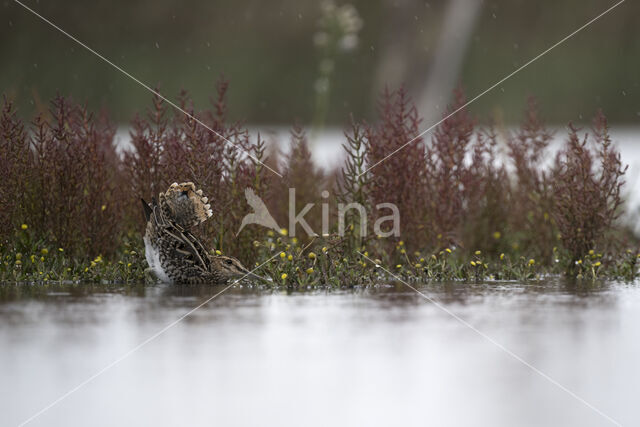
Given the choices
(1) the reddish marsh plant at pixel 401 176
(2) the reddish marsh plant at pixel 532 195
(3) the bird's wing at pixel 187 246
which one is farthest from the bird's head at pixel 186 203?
(2) the reddish marsh plant at pixel 532 195

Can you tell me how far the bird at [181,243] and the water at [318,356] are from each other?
0.69 feet

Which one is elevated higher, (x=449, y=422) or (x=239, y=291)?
(x=239, y=291)

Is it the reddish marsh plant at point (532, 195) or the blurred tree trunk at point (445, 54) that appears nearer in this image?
the reddish marsh plant at point (532, 195)

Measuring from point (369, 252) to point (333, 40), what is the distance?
414 cm

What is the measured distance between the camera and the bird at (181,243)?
303 inches

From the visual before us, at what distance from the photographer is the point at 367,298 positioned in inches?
302

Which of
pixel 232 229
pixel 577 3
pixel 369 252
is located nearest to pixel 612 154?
pixel 369 252

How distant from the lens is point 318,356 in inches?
227

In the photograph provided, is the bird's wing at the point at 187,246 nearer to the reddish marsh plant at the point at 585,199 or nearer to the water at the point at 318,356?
the water at the point at 318,356

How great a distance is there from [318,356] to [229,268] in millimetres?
2572

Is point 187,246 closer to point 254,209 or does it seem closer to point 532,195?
point 254,209

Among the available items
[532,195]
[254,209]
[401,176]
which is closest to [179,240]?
[254,209]

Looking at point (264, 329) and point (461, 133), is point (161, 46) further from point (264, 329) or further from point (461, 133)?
point (264, 329)

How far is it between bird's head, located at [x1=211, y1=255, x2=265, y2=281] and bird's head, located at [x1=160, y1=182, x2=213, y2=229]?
1.67ft
